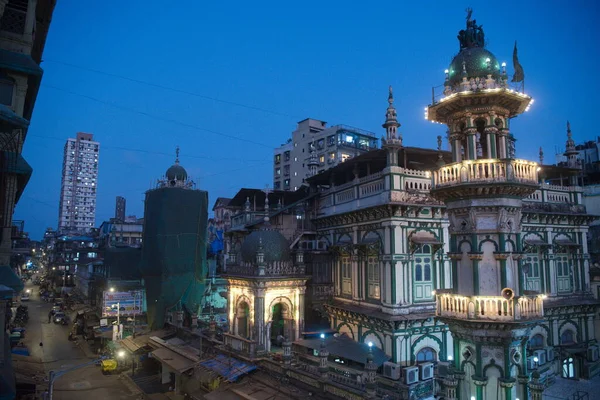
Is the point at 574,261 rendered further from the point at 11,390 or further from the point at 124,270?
the point at 124,270

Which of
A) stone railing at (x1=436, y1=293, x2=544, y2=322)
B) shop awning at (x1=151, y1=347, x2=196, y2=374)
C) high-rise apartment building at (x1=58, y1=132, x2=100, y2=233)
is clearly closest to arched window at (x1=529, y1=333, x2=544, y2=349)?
stone railing at (x1=436, y1=293, x2=544, y2=322)

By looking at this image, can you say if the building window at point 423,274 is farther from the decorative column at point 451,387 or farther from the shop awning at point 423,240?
the decorative column at point 451,387

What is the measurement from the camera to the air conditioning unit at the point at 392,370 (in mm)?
20031

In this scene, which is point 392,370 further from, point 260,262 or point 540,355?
point 540,355

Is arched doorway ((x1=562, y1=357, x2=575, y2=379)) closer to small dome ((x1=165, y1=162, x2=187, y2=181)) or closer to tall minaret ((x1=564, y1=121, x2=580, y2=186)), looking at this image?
tall minaret ((x1=564, y1=121, x2=580, y2=186))

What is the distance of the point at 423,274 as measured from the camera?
932 inches

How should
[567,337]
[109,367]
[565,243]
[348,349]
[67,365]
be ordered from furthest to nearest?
[67,365]
[109,367]
[565,243]
[567,337]
[348,349]

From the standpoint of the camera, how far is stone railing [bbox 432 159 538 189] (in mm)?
14417

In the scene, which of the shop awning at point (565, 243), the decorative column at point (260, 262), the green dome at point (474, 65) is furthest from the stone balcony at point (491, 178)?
the shop awning at point (565, 243)

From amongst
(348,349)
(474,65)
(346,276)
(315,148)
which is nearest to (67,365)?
(346,276)

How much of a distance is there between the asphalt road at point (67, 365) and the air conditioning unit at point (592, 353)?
30.7 meters

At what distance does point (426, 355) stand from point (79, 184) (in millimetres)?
177267

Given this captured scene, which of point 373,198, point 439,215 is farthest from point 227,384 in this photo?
point 439,215

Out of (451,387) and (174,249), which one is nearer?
(451,387)
